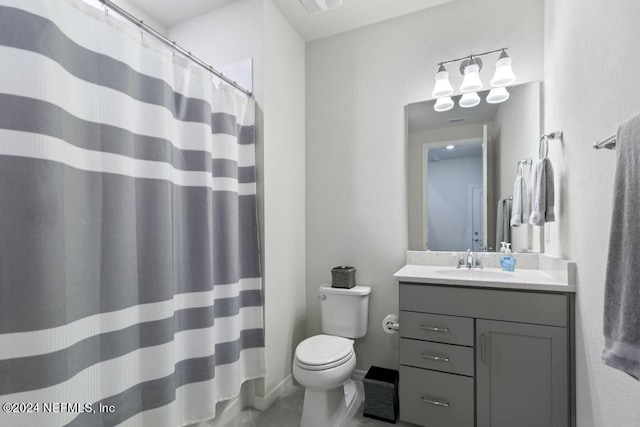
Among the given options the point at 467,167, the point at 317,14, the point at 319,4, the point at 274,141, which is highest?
the point at 317,14

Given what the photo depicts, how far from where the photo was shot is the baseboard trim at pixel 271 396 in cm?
180

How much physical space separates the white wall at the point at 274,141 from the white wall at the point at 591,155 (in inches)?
63.0

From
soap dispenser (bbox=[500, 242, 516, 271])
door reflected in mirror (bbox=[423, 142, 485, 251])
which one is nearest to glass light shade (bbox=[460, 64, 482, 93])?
door reflected in mirror (bbox=[423, 142, 485, 251])

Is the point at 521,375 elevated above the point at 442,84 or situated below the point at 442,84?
below

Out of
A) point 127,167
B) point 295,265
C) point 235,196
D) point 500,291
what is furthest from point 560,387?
point 127,167

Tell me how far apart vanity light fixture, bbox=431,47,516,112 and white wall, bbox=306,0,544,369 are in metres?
0.11

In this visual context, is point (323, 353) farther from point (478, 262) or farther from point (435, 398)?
point (478, 262)

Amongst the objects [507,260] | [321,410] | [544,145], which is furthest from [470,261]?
[321,410]

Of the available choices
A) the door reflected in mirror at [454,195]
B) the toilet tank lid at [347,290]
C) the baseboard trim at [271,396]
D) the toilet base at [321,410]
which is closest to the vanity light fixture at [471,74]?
the door reflected in mirror at [454,195]

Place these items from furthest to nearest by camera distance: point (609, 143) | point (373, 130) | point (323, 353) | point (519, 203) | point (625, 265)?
point (373, 130)
point (519, 203)
point (323, 353)
point (609, 143)
point (625, 265)

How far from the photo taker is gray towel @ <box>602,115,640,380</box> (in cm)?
65

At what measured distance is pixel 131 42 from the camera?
1121mm

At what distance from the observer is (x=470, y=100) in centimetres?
189

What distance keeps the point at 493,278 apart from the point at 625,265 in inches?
39.4
